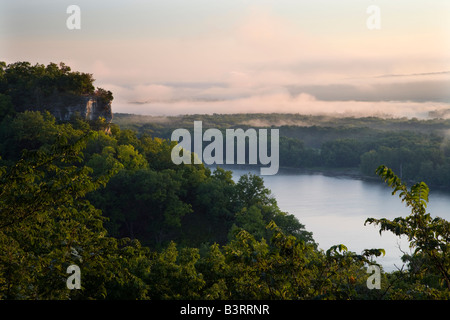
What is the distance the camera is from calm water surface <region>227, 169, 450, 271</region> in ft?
108

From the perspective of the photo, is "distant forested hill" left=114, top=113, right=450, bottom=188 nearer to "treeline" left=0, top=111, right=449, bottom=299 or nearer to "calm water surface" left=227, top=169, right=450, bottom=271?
"calm water surface" left=227, top=169, right=450, bottom=271

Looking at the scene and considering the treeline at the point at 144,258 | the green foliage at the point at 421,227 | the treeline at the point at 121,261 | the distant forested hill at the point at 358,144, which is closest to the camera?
the green foliage at the point at 421,227

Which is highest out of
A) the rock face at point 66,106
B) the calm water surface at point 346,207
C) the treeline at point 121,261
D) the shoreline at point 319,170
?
the rock face at point 66,106

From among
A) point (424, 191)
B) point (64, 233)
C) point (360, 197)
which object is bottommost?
point (360, 197)

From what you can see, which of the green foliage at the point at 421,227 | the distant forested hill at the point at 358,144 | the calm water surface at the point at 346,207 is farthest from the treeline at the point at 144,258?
the distant forested hill at the point at 358,144

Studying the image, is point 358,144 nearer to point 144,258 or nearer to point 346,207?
point 346,207

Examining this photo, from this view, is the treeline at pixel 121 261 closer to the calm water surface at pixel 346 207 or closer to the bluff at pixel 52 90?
the calm water surface at pixel 346 207

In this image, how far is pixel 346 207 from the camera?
45.0 metres

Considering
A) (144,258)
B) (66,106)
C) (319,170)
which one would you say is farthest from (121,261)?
(319,170)

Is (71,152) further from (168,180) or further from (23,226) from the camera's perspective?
(168,180)

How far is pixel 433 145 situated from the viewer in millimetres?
70688

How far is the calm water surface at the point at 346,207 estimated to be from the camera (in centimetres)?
3288

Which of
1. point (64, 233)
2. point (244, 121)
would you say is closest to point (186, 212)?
point (64, 233)
